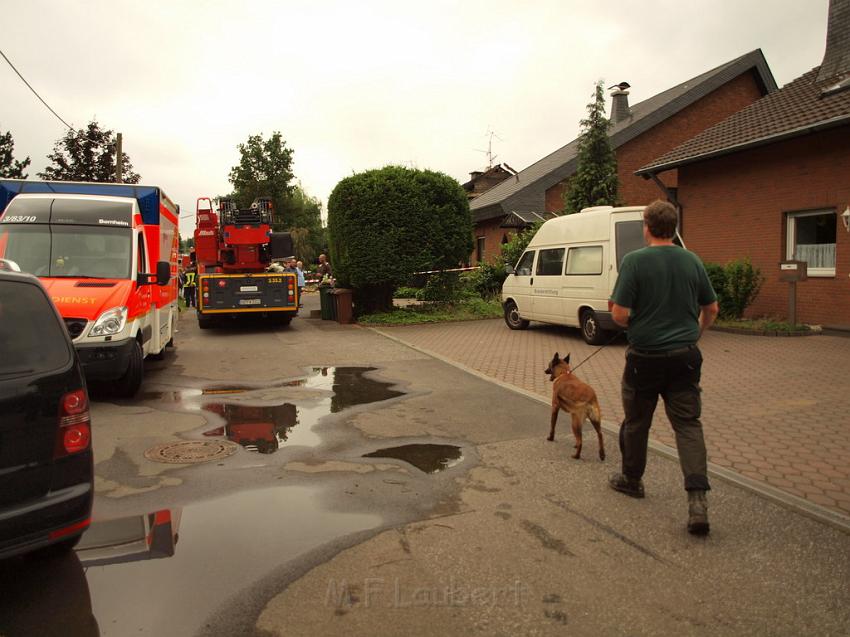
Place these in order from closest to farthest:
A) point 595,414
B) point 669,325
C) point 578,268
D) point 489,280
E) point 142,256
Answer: point 669,325, point 595,414, point 142,256, point 578,268, point 489,280

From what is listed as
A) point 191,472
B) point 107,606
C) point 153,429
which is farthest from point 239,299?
point 107,606

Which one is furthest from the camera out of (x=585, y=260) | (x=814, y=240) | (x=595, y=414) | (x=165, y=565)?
(x=814, y=240)

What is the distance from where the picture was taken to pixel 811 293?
43.1 ft

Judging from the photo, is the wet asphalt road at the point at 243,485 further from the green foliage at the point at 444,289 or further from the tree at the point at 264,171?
the tree at the point at 264,171

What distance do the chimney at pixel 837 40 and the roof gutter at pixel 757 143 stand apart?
2.26 m

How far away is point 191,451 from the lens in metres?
5.60

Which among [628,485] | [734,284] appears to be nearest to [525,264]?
[734,284]

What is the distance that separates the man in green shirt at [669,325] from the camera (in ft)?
12.8

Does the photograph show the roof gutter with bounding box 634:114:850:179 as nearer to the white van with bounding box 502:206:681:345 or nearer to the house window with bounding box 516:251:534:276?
the white van with bounding box 502:206:681:345

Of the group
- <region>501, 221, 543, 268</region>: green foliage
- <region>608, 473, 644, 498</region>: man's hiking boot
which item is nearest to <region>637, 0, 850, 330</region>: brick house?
<region>501, 221, 543, 268</region>: green foliage

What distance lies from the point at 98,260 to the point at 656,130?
23533 mm

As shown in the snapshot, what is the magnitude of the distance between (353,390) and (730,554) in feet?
18.2

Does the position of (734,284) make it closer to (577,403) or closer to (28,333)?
(577,403)

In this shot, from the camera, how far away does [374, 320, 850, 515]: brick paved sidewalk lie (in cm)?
496
